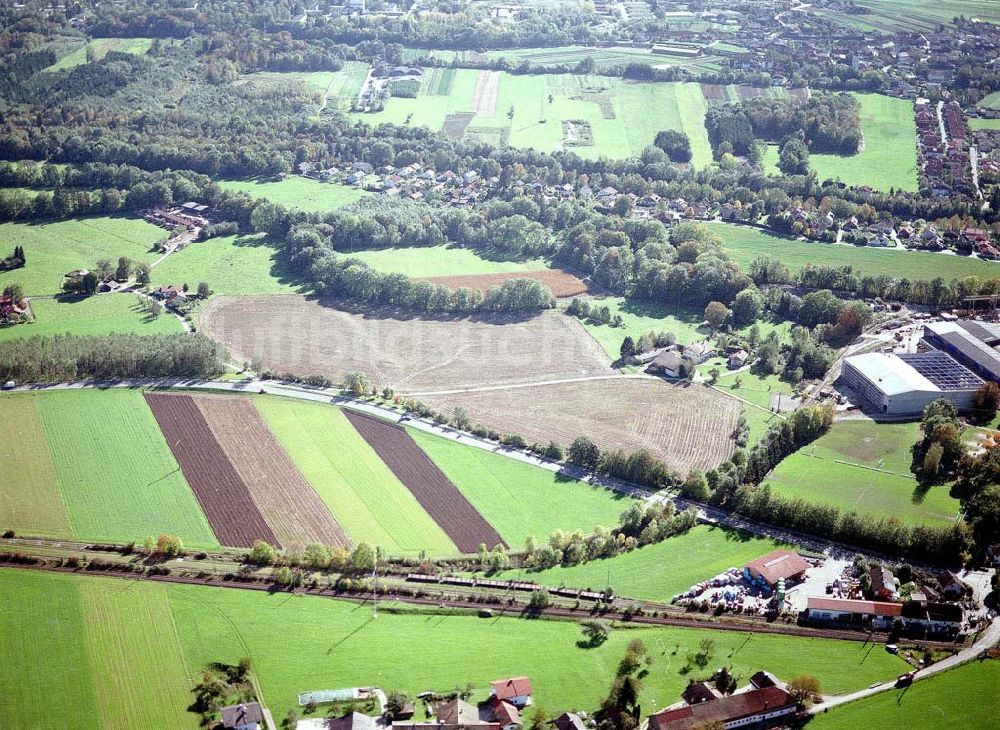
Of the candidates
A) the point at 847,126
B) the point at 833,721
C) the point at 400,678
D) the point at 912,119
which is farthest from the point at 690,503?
the point at 912,119

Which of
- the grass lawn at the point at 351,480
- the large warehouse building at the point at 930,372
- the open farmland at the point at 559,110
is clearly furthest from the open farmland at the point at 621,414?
the open farmland at the point at 559,110

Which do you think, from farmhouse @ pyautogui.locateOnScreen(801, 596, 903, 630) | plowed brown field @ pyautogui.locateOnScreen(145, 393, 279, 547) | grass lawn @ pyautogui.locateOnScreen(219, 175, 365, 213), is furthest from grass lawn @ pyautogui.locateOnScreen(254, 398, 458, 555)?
Result: grass lawn @ pyautogui.locateOnScreen(219, 175, 365, 213)

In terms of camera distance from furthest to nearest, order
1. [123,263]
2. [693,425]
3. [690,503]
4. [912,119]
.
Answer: [912,119] < [123,263] < [693,425] < [690,503]

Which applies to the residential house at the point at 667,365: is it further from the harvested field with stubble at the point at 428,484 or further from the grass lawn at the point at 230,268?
the grass lawn at the point at 230,268

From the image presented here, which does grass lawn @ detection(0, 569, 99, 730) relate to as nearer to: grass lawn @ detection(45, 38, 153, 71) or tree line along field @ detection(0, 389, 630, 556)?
tree line along field @ detection(0, 389, 630, 556)

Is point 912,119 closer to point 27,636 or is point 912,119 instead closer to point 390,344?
point 390,344

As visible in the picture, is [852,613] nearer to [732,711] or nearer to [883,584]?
[883,584]
